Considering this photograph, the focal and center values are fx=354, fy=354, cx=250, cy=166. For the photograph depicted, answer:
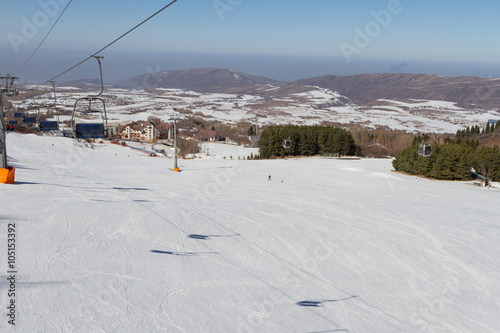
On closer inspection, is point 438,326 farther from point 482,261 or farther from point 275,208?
point 275,208

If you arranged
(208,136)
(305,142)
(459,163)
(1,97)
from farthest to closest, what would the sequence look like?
1. (208,136)
2. (305,142)
3. (459,163)
4. (1,97)

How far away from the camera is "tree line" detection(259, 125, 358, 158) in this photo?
172ft

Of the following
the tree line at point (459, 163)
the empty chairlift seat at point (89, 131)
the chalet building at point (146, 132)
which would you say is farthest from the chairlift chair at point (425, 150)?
the chalet building at point (146, 132)

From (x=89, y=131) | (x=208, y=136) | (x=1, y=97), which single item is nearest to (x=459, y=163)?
(x=89, y=131)

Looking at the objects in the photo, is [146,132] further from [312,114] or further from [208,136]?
[312,114]

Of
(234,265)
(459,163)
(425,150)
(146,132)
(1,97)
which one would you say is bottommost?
(234,265)

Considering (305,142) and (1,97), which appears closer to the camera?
(1,97)

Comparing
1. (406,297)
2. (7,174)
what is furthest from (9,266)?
(406,297)

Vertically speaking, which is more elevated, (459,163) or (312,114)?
(312,114)

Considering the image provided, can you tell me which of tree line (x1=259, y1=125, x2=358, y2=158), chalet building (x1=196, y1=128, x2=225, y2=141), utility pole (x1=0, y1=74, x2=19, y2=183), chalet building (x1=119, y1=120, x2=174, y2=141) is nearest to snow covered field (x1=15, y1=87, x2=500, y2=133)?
chalet building (x1=119, y1=120, x2=174, y2=141)

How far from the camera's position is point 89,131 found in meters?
14.5

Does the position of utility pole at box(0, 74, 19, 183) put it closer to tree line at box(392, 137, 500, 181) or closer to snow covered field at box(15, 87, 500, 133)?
tree line at box(392, 137, 500, 181)

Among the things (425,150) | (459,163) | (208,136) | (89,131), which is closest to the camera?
(89,131)

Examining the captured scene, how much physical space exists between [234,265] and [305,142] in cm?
4765
